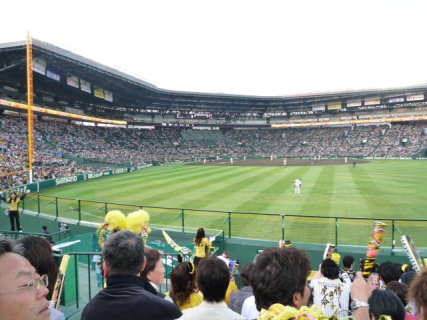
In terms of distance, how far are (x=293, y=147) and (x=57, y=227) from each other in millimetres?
72732

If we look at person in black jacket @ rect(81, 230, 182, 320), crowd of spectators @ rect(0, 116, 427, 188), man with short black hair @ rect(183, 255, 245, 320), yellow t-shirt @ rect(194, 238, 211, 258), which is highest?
crowd of spectators @ rect(0, 116, 427, 188)

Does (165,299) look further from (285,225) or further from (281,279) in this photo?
(285,225)

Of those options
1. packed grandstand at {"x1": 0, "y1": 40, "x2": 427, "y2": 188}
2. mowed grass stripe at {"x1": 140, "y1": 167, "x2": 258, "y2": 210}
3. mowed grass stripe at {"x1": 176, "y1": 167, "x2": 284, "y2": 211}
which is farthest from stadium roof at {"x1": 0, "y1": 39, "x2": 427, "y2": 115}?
mowed grass stripe at {"x1": 176, "y1": 167, "x2": 284, "y2": 211}

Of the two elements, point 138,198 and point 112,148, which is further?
point 112,148

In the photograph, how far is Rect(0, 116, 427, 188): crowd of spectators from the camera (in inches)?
1464

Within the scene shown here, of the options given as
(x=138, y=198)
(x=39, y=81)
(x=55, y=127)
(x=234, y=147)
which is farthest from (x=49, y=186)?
(x=234, y=147)

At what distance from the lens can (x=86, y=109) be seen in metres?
60.3

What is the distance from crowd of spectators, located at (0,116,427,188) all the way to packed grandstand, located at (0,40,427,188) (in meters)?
0.22

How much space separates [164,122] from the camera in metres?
79.4

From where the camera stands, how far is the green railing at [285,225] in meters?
11.8

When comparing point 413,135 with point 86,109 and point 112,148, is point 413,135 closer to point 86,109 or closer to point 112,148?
point 112,148

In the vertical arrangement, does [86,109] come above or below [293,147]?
above

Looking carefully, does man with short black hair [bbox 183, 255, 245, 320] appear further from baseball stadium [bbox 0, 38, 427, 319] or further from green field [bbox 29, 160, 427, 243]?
green field [bbox 29, 160, 427, 243]

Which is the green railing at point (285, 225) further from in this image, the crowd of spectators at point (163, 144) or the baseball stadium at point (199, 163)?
the crowd of spectators at point (163, 144)
